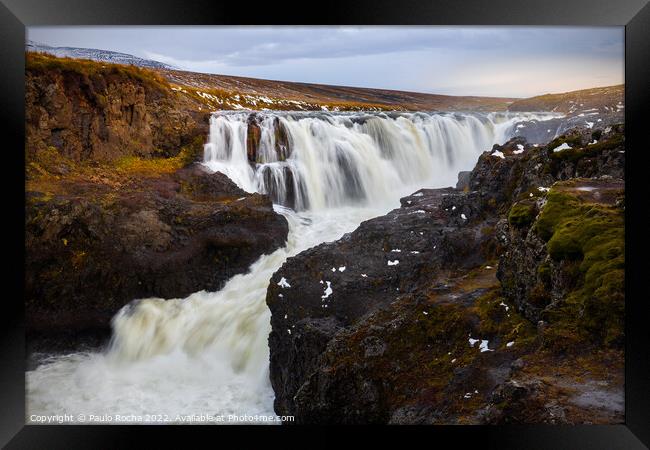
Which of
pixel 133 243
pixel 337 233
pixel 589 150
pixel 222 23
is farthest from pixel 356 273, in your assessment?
pixel 133 243

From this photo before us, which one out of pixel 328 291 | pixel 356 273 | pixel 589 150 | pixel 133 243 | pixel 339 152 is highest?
pixel 339 152

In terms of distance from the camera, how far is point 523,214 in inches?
171

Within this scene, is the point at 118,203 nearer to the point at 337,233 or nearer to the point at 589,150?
the point at 337,233

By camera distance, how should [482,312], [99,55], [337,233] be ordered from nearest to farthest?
[482,312], [99,55], [337,233]

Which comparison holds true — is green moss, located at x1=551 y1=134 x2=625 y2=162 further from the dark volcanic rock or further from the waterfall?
the waterfall

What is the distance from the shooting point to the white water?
505 centimetres

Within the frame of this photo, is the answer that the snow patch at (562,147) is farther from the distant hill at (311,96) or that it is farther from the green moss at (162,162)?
the green moss at (162,162)

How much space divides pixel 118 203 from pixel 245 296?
223cm

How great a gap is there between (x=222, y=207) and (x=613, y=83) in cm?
539

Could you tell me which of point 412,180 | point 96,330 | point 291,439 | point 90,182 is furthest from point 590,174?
point 90,182

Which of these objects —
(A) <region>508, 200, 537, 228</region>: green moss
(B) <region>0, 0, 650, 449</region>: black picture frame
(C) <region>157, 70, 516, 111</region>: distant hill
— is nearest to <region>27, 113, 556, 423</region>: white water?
(B) <region>0, 0, 650, 449</region>: black picture frame

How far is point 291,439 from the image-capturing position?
4.51m

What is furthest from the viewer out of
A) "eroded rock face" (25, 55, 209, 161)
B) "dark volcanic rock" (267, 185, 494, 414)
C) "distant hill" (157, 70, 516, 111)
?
"eroded rock face" (25, 55, 209, 161)

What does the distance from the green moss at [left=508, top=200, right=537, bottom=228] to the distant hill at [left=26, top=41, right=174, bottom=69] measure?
12.5 feet
